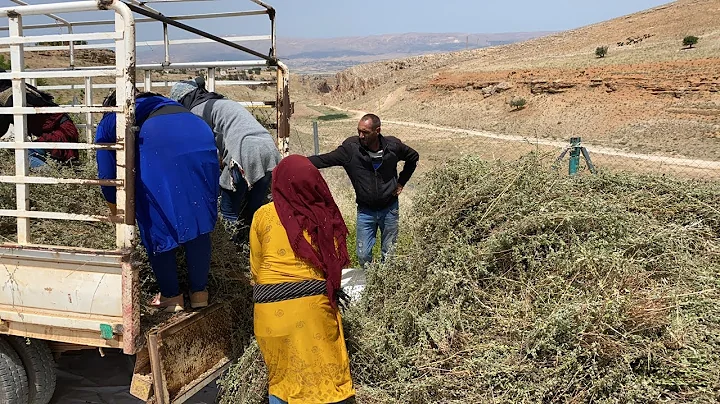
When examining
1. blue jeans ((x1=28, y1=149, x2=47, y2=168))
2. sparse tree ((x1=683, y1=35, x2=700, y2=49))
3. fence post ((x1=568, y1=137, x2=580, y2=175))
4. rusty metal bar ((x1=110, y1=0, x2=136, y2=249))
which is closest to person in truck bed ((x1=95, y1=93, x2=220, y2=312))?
rusty metal bar ((x1=110, y1=0, x2=136, y2=249))

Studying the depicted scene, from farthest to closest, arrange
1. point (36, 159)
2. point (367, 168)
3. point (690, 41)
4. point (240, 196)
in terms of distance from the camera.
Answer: point (690, 41), point (367, 168), point (36, 159), point (240, 196)

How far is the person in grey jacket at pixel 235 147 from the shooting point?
144 inches

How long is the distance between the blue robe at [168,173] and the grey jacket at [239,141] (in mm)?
808

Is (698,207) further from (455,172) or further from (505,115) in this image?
(505,115)

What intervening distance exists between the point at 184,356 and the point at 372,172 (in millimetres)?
2133

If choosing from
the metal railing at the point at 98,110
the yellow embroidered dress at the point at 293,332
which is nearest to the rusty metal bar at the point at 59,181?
the metal railing at the point at 98,110

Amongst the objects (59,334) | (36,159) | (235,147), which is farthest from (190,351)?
(36,159)

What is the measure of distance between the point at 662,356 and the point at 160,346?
229cm

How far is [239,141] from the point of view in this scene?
12.0 feet

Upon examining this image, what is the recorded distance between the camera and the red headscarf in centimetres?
244

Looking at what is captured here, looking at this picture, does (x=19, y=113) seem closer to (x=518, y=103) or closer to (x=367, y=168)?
(x=367, y=168)

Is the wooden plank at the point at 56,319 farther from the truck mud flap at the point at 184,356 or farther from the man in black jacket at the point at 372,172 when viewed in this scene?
the man in black jacket at the point at 372,172

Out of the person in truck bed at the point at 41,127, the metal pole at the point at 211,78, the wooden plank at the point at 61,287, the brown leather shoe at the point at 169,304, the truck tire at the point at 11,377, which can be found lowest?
the truck tire at the point at 11,377

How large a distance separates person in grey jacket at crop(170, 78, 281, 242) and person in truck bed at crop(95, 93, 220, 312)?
78cm
